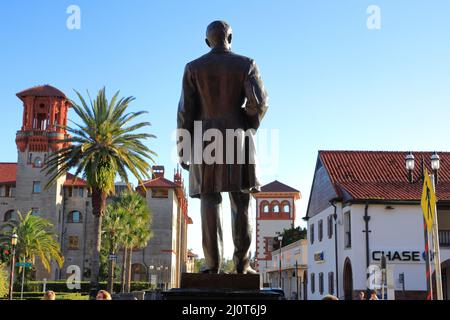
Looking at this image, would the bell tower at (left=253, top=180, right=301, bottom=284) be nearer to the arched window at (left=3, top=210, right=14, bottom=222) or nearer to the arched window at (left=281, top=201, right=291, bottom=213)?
the arched window at (left=281, top=201, right=291, bottom=213)

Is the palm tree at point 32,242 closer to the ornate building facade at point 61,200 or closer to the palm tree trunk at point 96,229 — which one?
the ornate building facade at point 61,200

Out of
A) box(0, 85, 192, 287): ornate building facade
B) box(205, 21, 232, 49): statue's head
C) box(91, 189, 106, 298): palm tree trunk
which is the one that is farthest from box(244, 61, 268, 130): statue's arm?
box(0, 85, 192, 287): ornate building facade

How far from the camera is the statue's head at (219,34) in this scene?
620cm

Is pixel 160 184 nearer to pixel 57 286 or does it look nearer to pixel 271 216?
pixel 57 286

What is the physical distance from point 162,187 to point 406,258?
1836 inches

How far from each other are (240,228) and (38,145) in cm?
7128

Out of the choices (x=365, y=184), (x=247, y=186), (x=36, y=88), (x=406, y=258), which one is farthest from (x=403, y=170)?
(x=36, y=88)

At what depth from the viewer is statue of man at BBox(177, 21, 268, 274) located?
19.0 feet

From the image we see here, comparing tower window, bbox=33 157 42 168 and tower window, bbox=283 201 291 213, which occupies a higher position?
tower window, bbox=33 157 42 168

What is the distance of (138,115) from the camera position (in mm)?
36281

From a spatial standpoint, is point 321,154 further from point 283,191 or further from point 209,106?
point 283,191

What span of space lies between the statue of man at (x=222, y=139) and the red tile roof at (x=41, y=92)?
69331 mm

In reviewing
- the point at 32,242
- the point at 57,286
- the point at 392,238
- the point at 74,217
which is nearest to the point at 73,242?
the point at 74,217

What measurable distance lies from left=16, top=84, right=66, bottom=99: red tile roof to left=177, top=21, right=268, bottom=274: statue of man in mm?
69331
